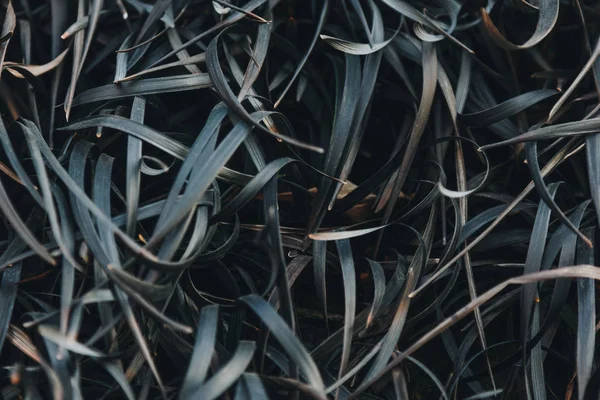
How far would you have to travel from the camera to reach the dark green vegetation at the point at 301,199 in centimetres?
46

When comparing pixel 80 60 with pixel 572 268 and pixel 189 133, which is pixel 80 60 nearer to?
pixel 189 133

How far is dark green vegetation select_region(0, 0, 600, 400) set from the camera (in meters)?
0.46

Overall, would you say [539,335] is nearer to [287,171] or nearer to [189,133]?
[287,171]

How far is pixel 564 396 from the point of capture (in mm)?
545

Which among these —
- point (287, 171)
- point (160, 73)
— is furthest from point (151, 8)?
point (287, 171)

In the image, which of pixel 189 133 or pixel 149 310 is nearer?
pixel 149 310

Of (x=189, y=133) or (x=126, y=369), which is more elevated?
(x=189, y=133)

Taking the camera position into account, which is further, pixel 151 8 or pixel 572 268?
pixel 151 8

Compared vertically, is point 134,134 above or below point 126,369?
above

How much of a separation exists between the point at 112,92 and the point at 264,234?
20 centimetres

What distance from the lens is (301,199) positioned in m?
0.57

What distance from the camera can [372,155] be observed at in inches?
24.4

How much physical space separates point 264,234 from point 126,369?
16cm

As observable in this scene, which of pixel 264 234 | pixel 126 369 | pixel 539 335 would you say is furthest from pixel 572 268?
pixel 126 369
